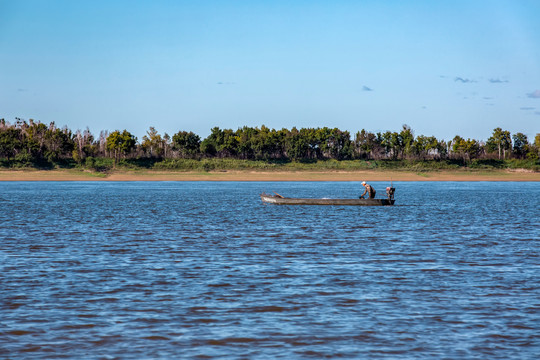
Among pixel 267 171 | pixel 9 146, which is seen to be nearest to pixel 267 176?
pixel 267 171

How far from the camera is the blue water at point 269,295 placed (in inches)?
554

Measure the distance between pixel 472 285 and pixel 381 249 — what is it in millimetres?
9411

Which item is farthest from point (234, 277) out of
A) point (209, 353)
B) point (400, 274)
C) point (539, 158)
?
point (539, 158)

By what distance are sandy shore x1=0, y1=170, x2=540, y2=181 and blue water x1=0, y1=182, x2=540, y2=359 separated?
122m

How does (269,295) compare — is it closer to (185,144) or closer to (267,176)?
(267,176)

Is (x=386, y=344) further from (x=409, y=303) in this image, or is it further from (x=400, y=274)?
(x=400, y=274)

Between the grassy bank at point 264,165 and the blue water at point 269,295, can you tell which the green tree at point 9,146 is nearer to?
the grassy bank at point 264,165

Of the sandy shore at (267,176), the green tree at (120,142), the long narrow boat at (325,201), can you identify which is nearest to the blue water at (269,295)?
the long narrow boat at (325,201)

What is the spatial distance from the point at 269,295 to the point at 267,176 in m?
143

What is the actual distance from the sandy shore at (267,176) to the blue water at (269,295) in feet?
400

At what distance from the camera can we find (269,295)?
62.5 ft

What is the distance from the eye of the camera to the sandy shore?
514ft

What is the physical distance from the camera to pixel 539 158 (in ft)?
623

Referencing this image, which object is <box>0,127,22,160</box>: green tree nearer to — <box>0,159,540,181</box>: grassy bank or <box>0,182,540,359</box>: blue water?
<box>0,159,540,181</box>: grassy bank
